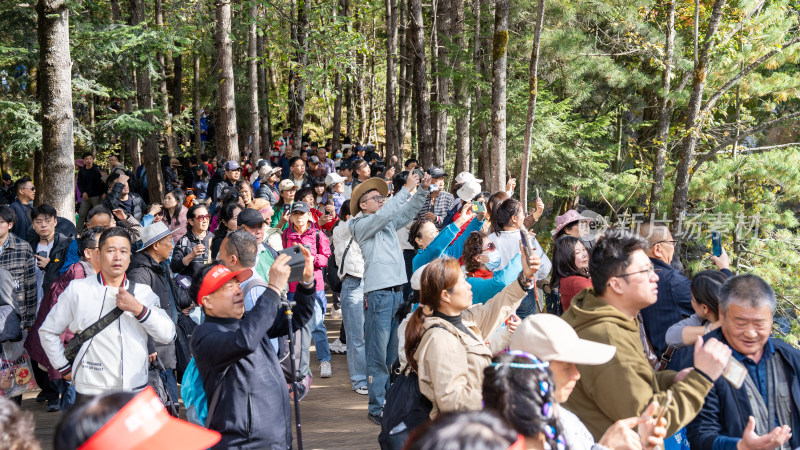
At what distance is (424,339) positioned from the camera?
4.00 m

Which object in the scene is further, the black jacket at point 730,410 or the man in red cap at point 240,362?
the man in red cap at point 240,362

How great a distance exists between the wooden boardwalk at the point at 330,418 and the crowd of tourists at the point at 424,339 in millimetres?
221

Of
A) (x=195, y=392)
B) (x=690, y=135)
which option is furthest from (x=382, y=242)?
(x=690, y=135)

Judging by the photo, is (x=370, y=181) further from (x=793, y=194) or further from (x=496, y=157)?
(x=793, y=194)

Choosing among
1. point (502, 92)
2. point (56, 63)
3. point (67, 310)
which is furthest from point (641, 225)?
point (56, 63)

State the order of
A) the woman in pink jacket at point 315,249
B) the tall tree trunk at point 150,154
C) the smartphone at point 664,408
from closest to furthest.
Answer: the smartphone at point 664,408, the woman in pink jacket at point 315,249, the tall tree trunk at point 150,154

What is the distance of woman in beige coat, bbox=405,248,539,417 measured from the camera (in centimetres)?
380

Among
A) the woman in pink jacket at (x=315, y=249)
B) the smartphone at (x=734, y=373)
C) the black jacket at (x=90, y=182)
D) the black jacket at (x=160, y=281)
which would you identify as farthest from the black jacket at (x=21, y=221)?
the smartphone at (x=734, y=373)

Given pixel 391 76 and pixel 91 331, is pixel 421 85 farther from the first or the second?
pixel 91 331

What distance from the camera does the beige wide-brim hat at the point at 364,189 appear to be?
23.9 feet

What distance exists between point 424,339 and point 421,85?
11240mm

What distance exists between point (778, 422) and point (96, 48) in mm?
14688

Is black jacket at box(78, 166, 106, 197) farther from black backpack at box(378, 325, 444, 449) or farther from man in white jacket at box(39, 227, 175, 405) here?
black backpack at box(378, 325, 444, 449)

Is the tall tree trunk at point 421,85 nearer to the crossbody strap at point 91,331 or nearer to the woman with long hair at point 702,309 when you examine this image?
the woman with long hair at point 702,309
